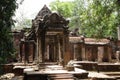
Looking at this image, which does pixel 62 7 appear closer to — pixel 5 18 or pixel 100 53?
pixel 100 53

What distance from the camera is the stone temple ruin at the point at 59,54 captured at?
1447 centimetres

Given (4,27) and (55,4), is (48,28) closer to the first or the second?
(4,27)

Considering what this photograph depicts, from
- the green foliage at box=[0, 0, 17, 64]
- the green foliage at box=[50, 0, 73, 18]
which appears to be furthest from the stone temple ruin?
the green foliage at box=[50, 0, 73, 18]

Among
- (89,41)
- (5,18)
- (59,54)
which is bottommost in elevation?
(59,54)

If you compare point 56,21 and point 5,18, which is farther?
point 56,21

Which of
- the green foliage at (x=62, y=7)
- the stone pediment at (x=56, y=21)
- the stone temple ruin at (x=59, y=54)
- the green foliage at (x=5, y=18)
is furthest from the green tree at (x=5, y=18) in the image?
the green foliage at (x=62, y=7)

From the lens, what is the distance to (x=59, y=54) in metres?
20.2

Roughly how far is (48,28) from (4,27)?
3.09 metres

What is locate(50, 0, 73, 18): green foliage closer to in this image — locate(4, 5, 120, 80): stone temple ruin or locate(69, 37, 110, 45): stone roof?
locate(4, 5, 120, 80): stone temple ruin

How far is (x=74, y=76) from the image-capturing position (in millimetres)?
14094

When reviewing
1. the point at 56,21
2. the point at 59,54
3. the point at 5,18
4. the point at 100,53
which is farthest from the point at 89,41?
Result: the point at 5,18

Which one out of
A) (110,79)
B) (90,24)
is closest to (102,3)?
(90,24)

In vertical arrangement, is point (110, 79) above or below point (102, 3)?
below

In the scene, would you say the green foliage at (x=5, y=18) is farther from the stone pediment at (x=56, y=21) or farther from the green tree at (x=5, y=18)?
the stone pediment at (x=56, y=21)
